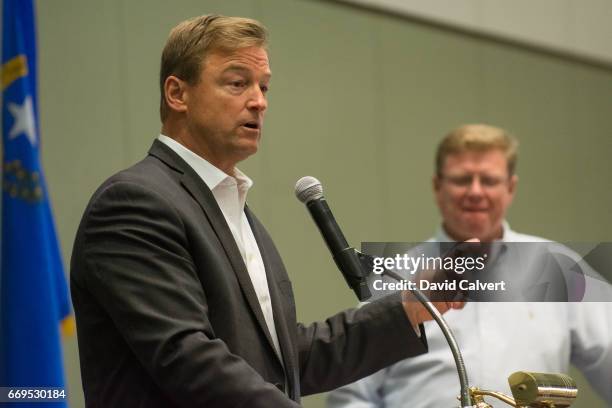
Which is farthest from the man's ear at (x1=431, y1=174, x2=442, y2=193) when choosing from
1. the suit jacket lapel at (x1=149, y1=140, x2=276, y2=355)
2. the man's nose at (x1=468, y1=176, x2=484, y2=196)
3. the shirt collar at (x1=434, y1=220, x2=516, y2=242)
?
the suit jacket lapel at (x1=149, y1=140, x2=276, y2=355)

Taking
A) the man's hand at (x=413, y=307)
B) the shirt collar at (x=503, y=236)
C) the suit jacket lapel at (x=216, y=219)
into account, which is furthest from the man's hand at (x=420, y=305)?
the shirt collar at (x=503, y=236)

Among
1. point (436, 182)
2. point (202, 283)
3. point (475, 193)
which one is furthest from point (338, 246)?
point (436, 182)

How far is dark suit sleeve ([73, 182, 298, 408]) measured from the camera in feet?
5.61

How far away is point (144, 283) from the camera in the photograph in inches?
69.6

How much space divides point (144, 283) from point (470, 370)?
1.91m

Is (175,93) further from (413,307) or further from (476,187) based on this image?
(476,187)

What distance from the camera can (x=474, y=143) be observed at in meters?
3.62

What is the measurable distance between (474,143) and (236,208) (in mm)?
1682

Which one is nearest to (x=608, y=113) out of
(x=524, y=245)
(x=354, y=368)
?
(x=524, y=245)

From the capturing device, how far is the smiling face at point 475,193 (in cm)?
335

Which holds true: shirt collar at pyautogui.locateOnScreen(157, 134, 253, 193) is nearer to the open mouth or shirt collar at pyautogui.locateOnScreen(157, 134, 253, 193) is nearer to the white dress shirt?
the white dress shirt

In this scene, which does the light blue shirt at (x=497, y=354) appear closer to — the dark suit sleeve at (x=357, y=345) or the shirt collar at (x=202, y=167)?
the dark suit sleeve at (x=357, y=345)

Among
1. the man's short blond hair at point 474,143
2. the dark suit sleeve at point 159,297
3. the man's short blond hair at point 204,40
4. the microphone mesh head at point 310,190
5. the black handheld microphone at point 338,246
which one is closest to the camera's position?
the dark suit sleeve at point 159,297

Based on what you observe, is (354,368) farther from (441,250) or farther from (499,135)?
(499,135)
